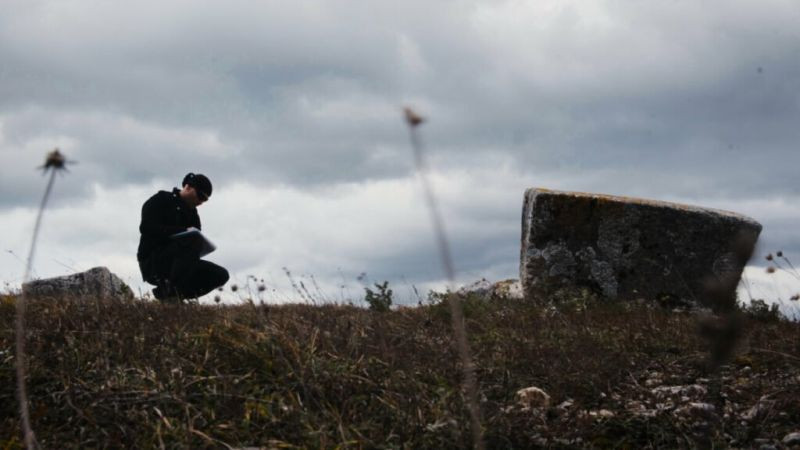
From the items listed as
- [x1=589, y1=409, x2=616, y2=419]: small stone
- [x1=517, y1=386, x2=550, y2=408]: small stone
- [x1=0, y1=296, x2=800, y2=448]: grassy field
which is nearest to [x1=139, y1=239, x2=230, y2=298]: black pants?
[x1=0, y1=296, x2=800, y2=448]: grassy field

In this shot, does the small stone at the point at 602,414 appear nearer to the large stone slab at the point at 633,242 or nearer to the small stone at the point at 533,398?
the small stone at the point at 533,398

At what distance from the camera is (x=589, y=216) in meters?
11.1

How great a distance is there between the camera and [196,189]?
9.66 metres

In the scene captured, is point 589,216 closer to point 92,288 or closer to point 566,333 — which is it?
point 566,333

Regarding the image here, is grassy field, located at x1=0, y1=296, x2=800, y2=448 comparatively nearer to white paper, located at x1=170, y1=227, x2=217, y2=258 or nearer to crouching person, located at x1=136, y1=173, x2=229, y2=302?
white paper, located at x1=170, y1=227, x2=217, y2=258

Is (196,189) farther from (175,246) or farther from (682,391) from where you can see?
(682,391)

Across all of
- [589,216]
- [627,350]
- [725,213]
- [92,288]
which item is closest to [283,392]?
[627,350]

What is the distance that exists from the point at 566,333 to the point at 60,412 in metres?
4.08

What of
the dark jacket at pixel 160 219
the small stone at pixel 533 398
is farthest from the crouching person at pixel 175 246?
the small stone at pixel 533 398

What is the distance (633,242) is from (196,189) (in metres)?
5.43

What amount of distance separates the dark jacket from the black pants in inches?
3.8

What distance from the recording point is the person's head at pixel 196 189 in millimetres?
9664

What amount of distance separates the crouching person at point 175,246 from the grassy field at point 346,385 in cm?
237

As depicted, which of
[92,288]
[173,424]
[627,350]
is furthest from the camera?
[92,288]
